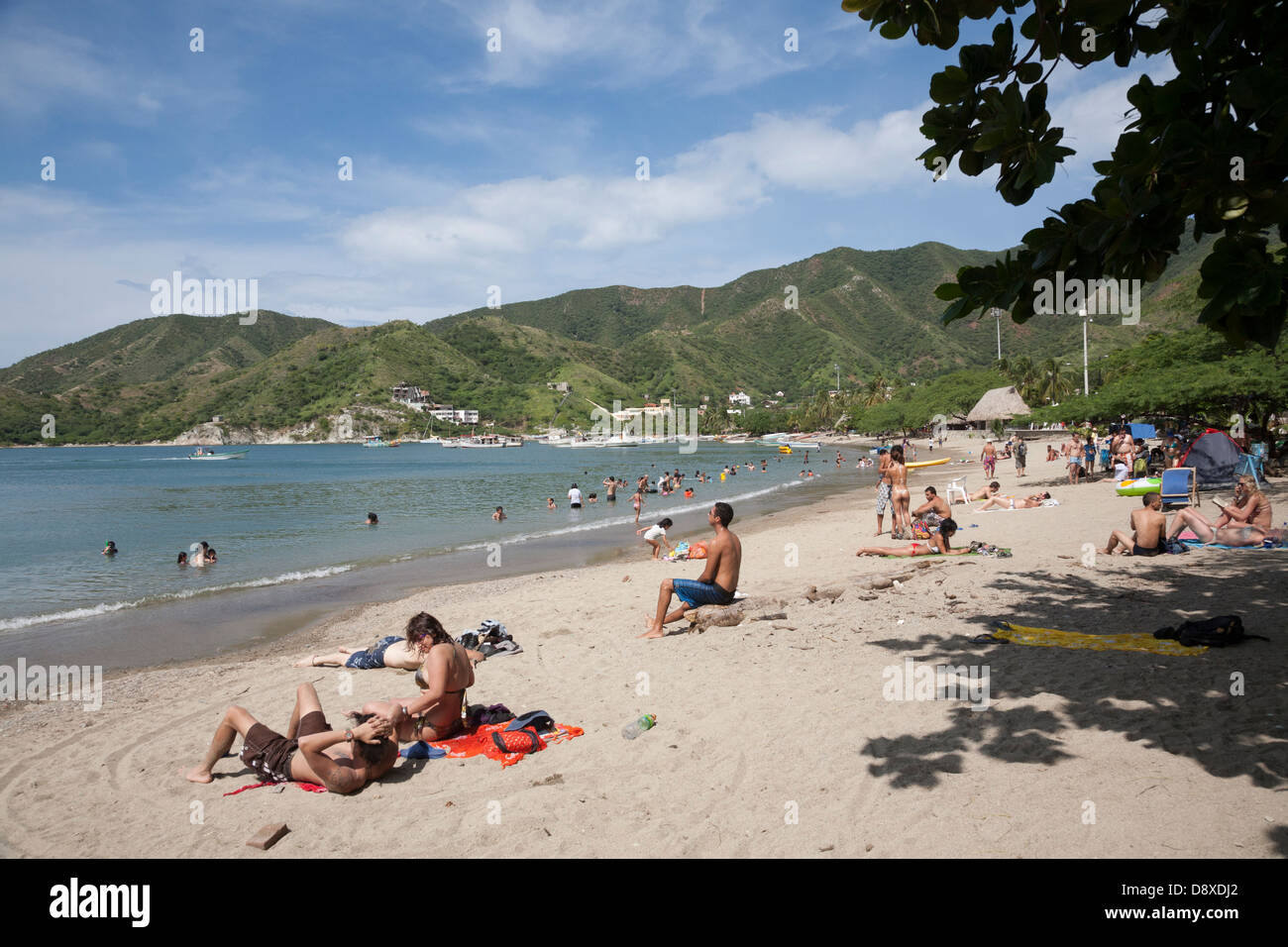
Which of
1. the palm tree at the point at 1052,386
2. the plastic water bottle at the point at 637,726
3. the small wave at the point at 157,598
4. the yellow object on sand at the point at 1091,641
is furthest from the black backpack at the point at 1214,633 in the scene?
the palm tree at the point at 1052,386

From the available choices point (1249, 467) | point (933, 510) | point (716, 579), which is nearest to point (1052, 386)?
point (1249, 467)

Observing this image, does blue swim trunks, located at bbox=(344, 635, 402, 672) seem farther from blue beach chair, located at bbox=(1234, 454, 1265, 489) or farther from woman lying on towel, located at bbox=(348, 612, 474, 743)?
blue beach chair, located at bbox=(1234, 454, 1265, 489)

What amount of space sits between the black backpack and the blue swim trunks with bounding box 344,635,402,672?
7.66 meters

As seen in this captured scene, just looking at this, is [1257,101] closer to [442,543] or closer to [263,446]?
[442,543]

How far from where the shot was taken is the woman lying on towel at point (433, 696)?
536 centimetres

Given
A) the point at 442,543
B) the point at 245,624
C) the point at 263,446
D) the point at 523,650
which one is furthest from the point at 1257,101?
the point at 263,446

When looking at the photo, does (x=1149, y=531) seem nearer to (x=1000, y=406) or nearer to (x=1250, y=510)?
(x=1250, y=510)

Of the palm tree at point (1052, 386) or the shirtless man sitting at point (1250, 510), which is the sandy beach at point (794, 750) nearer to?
the shirtless man sitting at point (1250, 510)

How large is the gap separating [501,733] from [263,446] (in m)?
164

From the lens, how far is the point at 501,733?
17.5 ft

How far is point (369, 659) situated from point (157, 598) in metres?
8.43

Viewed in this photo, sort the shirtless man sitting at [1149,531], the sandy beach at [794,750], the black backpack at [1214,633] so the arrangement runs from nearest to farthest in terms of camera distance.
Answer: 1. the sandy beach at [794,750]
2. the black backpack at [1214,633]
3. the shirtless man sitting at [1149,531]

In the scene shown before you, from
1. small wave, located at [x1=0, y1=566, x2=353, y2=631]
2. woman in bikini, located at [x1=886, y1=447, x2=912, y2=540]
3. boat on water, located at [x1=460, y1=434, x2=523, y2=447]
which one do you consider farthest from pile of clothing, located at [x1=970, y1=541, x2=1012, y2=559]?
boat on water, located at [x1=460, y1=434, x2=523, y2=447]

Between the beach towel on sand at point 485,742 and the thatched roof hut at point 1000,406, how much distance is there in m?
85.8
